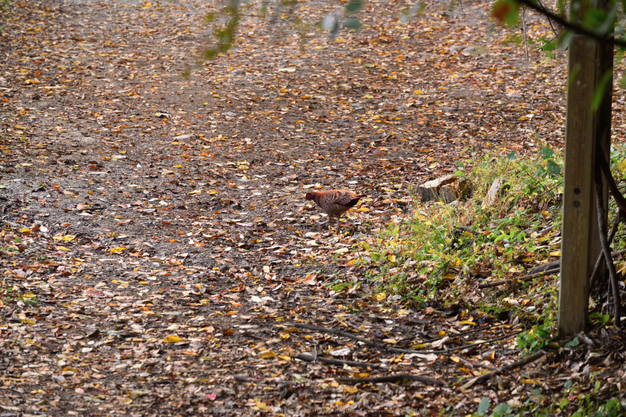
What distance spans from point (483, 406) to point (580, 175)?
116 cm

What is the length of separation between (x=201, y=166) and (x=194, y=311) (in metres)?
3.11

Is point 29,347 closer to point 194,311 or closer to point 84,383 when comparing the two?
point 84,383

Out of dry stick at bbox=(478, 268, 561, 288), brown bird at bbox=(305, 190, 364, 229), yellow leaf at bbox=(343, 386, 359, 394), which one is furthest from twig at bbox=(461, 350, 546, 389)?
brown bird at bbox=(305, 190, 364, 229)

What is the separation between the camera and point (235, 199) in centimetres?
636

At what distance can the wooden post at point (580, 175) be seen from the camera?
296 centimetres

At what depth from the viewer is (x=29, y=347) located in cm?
355

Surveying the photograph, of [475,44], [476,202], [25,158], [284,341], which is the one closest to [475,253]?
[476,202]

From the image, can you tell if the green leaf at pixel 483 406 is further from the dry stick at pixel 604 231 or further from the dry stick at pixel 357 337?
the dry stick at pixel 604 231

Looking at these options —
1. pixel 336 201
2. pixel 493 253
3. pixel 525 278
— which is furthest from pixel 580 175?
pixel 336 201

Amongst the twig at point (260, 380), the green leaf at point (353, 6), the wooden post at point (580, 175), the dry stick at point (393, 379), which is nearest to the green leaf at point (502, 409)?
the dry stick at point (393, 379)

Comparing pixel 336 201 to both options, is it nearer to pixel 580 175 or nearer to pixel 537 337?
pixel 537 337

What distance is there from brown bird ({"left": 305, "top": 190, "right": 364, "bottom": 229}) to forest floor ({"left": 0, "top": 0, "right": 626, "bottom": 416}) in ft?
0.76

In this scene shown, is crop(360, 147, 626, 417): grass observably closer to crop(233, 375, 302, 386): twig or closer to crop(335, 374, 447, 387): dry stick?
crop(335, 374, 447, 387): dry stick

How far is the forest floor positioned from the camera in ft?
10.6
